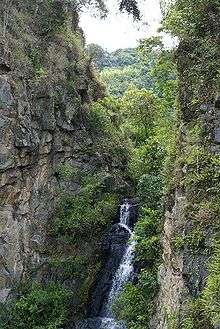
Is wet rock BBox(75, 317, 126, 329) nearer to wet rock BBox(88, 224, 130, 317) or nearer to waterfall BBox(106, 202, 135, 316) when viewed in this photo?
waterfall BBox(106, 202, 135, 316)

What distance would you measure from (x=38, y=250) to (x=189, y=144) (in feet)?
35.0

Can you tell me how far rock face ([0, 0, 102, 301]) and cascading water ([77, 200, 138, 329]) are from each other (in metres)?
2.74

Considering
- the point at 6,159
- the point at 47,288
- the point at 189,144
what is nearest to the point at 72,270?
the point at 47,288

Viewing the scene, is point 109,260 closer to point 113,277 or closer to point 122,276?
point 113,277

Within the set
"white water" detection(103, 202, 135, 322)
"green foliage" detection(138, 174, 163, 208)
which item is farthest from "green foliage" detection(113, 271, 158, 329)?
"green foliage" detection(138, 174, 163, 208)

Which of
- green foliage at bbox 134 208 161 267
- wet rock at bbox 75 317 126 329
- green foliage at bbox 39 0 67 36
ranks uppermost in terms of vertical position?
green foliage at bbox 39 0 67 36

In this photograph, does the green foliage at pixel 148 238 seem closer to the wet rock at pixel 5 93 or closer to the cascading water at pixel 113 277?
the cascading water at pixel 113 277

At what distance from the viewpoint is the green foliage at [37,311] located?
1617 centimetres

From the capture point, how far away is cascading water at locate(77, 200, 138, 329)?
54.1 ft

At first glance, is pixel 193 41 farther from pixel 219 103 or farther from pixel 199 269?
pixel 199 269

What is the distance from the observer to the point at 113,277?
59.6ft

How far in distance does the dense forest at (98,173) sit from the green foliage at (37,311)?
0.14 ft

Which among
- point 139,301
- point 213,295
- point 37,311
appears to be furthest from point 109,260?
point 213,295

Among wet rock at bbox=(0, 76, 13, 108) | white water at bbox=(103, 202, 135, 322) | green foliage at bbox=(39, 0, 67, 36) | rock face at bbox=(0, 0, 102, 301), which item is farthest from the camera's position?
green foliage at bbox=(39, 0, 67, 36)
